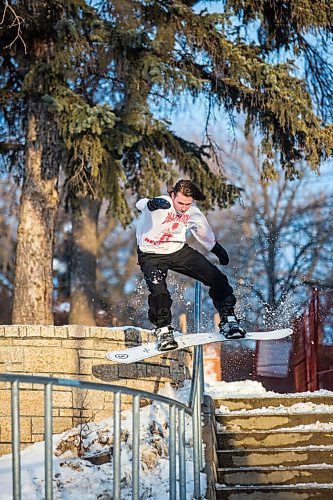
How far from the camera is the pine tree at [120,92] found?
978 cm

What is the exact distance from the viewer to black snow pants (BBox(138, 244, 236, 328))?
6844 mm

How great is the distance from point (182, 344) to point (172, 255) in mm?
834

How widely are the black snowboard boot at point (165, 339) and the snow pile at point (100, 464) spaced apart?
646 mm

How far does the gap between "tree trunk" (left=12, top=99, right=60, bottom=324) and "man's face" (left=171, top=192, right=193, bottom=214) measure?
3.51m

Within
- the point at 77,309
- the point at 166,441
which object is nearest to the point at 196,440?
the point at 166,441

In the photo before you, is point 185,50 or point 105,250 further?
point 105,250

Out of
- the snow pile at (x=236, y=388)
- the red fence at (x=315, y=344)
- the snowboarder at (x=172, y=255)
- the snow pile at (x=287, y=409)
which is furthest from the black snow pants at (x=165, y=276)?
the red fence at (x=315, y=344)

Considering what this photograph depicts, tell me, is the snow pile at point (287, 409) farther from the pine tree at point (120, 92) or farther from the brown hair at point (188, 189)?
the pine tree at point (120, 92)

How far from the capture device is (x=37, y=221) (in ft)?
32.8

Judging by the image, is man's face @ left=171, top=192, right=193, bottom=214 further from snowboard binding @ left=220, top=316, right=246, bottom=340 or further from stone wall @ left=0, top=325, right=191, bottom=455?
stone wall @ left=0, top=325, right=191, bottom=455

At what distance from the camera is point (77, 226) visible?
16375mm

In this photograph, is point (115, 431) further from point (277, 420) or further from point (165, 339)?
point (277, 420)

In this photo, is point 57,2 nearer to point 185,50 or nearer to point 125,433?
point 185,50

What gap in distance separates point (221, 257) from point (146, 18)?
5.19 m
